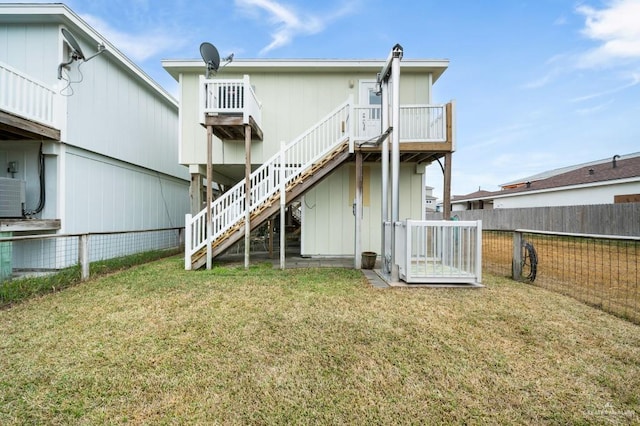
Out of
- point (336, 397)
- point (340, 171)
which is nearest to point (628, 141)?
point (340, 171)

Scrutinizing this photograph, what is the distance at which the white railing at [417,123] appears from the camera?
650 cm

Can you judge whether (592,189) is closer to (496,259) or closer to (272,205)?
(496,259)

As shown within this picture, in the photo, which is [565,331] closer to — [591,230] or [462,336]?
[462,336]

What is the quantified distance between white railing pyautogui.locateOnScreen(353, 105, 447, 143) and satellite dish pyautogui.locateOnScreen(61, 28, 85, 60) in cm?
640

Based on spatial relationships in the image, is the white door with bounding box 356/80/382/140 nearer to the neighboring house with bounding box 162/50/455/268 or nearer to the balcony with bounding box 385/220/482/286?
the neighboring house with bounding box 162/50/455/268

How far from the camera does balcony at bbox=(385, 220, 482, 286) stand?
4836 mm

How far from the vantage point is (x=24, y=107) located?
5.50 metres

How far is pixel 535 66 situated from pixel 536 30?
3081 mm

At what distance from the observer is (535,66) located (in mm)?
11312

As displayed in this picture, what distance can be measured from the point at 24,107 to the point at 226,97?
12.6ft

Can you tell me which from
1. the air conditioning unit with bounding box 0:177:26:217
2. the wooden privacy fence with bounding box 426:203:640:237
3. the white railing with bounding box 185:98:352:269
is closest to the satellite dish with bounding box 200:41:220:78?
the white railing with bounding box 185:98:352:269

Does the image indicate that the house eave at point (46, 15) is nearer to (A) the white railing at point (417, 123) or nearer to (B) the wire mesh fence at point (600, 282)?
(A) the white railing at point (417, 123)

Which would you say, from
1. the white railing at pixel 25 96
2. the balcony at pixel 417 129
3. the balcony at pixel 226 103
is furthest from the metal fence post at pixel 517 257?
the white railing at pixel 25 96

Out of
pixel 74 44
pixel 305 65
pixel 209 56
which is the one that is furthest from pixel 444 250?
pixel 74 44
